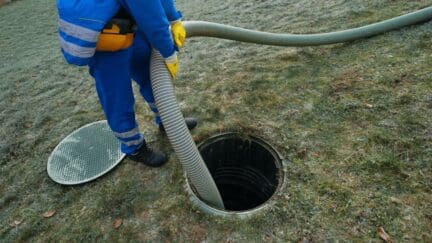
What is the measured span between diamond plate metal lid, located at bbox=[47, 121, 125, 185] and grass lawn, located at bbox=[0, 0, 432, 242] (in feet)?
0.26

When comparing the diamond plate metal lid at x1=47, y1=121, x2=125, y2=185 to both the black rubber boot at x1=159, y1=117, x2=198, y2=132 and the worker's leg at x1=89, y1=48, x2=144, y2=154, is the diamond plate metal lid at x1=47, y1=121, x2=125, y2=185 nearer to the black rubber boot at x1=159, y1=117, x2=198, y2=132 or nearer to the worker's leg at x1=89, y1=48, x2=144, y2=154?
the worker's leg at x1=89, y1=48, x2=144, y2=154

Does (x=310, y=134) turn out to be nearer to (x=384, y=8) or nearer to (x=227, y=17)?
(x=384, y=8)

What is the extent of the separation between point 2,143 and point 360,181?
3103mm

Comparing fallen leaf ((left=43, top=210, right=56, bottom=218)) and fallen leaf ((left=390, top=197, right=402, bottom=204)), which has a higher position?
fallen leaf ((left=390, top=197, right=402, bottom=204))

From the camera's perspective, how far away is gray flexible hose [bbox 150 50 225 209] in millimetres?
1915

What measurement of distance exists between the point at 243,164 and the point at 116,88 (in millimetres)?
1198

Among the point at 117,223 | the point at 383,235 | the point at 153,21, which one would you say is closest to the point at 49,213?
the point at 117,223

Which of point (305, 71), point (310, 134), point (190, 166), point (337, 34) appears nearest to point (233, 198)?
point (310, 134)

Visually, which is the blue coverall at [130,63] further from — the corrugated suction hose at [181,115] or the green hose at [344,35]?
the green hose at [344,35]

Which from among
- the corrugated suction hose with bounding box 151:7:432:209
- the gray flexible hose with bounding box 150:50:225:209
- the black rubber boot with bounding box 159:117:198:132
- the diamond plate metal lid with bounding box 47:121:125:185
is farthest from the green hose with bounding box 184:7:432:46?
the diamond plate metal lid with bounding box 47:121:125:185

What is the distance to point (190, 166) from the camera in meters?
2.02

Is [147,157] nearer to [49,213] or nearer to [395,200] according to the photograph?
[49,213]

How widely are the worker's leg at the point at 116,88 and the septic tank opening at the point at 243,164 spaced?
605 millimetres

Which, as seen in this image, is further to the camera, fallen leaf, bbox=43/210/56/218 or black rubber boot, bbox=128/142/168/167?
black rubber boot, bbox=128/142/168/167
